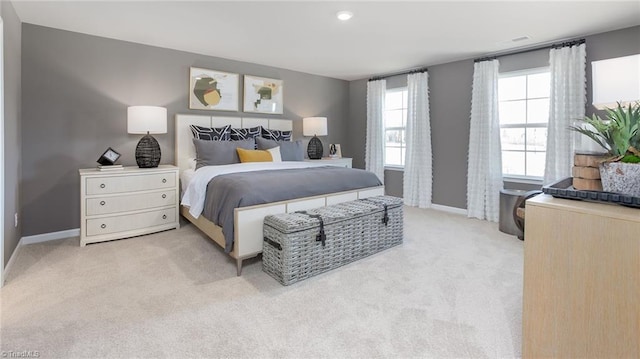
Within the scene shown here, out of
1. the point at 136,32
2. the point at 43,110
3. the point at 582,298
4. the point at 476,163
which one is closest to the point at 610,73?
the point at 582,298

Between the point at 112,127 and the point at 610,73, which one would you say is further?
the point at 112,127

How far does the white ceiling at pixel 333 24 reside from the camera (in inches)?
111

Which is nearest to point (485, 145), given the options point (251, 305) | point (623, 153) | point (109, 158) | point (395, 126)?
point (395, 126)

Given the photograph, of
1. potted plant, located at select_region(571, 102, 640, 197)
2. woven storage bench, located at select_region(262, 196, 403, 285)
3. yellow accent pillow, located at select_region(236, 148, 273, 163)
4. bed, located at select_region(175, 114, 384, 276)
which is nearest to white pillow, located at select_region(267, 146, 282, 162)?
yellow accent pillow, located at select_region(236, 148, 273, 163)

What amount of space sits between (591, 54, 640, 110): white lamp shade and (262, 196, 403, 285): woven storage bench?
1.76 meters

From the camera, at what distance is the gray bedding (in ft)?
8.43

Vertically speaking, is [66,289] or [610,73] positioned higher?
[610,73]

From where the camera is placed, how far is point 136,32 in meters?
3.48

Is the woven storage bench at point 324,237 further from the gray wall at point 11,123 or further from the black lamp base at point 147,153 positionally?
the gray wall at point 11,123

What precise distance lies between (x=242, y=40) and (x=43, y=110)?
86.5 inches

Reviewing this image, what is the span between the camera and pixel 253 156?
13.0 ft

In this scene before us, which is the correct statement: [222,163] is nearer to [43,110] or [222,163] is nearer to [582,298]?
[43,110]

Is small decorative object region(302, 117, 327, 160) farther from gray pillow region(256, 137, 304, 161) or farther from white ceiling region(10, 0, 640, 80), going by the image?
white ceiling region(10, 0, 640, 80)

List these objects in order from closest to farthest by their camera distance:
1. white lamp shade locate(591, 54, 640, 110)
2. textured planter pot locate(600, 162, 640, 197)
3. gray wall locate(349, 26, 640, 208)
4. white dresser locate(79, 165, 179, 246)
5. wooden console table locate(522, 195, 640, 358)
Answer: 1. wooden console table locate(522, 195, 640, 358)
2. textured planter pot locate(600, 162, 640, 197)
3. white lamp shade locate(591, 54, 640, 110)
4. white dresser locate(79, 165, 179, 246)
5. gray wall locate(349, 26, 640, 208)
